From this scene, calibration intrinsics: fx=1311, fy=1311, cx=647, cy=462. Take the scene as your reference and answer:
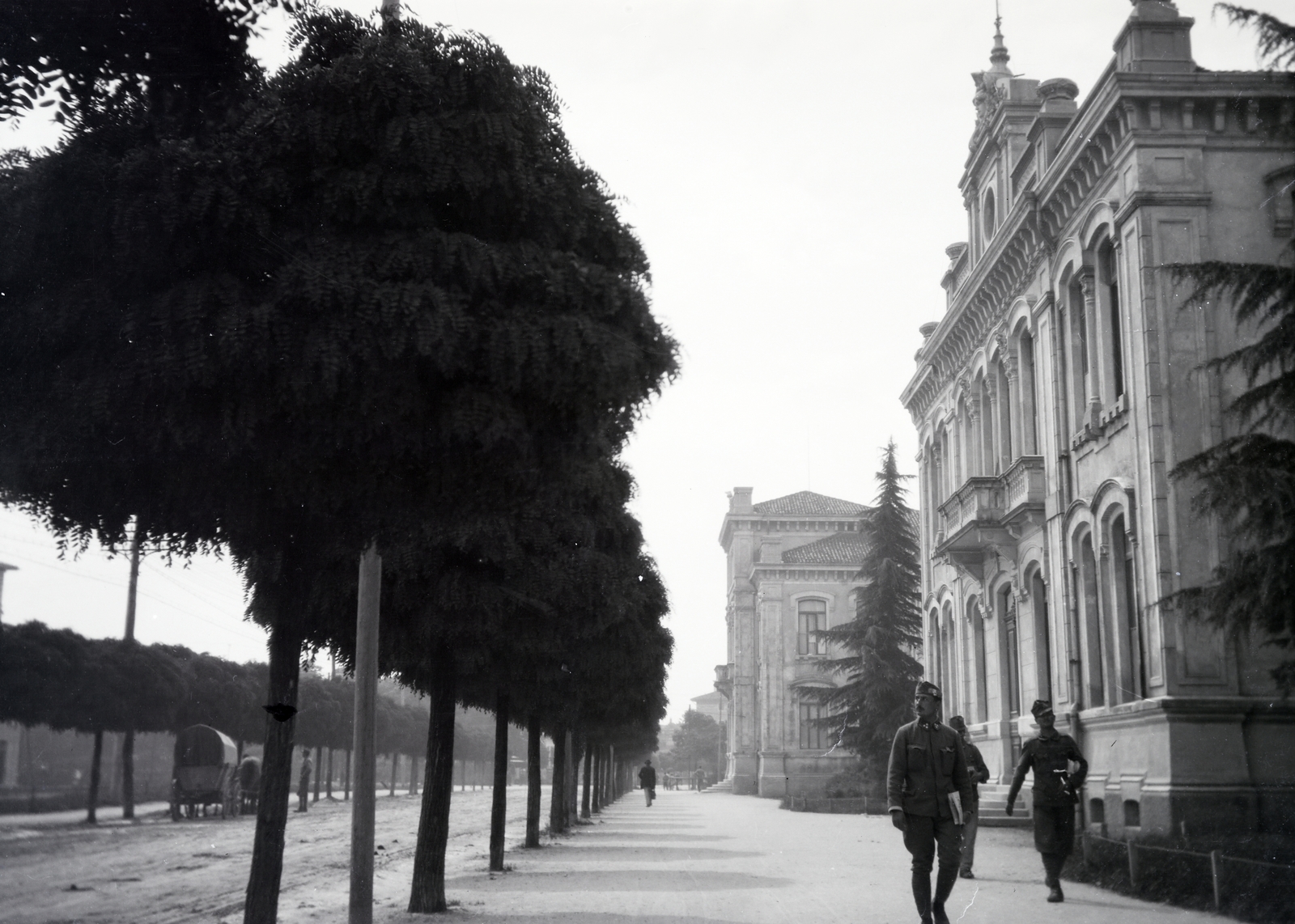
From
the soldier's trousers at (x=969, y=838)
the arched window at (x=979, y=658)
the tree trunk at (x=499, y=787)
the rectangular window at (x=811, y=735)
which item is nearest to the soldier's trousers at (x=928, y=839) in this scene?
the soldier's trousers at (x=969, y=838)

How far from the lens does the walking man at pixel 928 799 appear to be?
10.7m

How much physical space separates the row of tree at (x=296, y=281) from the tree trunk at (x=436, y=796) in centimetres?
548

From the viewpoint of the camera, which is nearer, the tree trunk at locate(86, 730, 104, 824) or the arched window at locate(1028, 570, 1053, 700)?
the arched window at locate(1028, 570, 1053, 700)

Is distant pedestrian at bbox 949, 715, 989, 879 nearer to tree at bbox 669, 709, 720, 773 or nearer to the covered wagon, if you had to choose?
the covered wagon

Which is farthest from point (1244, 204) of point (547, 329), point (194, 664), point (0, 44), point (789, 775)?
point (789, 775)

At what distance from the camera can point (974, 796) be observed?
14.8m

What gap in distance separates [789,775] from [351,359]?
65.3m

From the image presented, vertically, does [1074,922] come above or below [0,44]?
below

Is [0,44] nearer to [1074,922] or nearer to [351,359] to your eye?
[351,359]

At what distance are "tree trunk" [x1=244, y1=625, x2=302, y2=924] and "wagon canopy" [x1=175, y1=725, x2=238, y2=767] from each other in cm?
3640

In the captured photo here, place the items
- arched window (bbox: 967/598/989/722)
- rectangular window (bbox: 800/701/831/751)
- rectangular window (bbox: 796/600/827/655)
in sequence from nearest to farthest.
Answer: arched window (bbox: 967/598/989/722) → rectangular window (bbox: 800/701/831/751) → rectangular window (bbox: 796/600/827/655)

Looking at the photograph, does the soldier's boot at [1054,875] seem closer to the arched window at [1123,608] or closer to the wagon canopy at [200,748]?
the arched window at [1123,608]

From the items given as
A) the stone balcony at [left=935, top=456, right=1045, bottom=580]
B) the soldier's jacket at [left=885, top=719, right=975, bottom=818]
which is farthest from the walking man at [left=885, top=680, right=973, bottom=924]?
the stone balcony at [left=935, top=456, right=1045, bottom=580]

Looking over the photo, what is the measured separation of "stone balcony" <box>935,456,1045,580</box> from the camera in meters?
26.5
